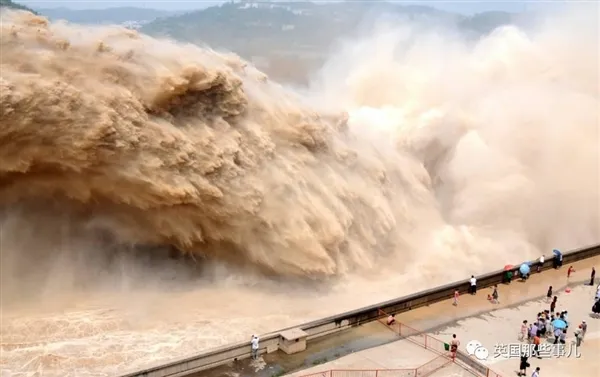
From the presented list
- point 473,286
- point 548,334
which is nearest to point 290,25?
point 473,286

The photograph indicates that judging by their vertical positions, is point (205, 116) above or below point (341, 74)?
below

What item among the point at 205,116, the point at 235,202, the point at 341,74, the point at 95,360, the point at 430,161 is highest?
the point at 341,74

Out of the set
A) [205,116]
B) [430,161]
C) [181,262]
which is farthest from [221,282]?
[430,161]

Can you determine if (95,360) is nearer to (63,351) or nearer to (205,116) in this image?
(63,351)

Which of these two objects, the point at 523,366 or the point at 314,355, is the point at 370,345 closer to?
the point at 314,355

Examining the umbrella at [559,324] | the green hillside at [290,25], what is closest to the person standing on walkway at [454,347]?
the umbrella at [559,324]

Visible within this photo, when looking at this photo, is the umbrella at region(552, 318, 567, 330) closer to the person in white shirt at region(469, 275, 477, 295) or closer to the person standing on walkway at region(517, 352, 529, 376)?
the person standing on walkway at region(517, 352, 529, 376)

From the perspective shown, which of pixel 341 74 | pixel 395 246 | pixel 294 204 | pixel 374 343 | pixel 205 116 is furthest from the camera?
pixel 341 74

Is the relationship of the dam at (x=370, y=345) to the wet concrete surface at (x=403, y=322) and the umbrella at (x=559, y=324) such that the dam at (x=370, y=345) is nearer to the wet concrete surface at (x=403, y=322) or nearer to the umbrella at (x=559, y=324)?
the wet concrete surface at (x=403, y=322)

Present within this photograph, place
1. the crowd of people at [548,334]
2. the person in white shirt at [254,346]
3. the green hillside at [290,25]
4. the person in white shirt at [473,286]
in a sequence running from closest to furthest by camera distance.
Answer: the person in white shirt at [254,346] < the crowd of people at [548,334] < the person in white shirt at [473,286] < the green hillside at [290,25]
